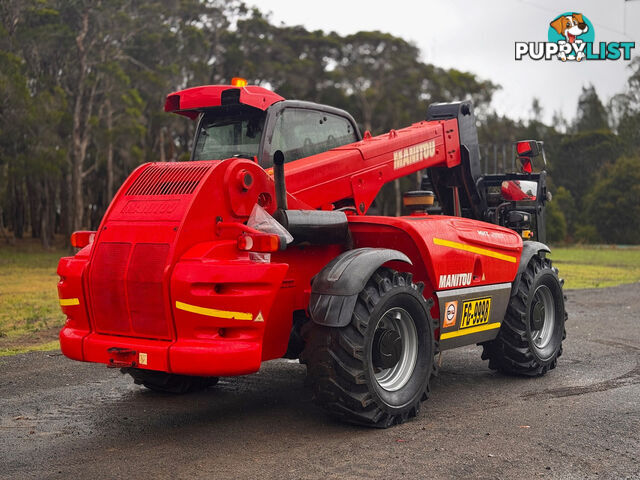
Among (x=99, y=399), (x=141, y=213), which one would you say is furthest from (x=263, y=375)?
(x=141, y=213)

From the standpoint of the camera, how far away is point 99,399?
6.85m

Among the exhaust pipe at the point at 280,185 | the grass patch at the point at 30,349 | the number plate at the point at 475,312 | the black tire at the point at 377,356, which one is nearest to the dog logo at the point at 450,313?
the number plate at the point at 475,312

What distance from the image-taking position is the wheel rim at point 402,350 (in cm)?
599

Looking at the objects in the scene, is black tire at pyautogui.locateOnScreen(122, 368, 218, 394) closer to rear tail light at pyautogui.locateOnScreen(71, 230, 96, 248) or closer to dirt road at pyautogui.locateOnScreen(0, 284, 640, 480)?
dirt road at pyautogui.locateOnScreen(0, 284, 640, 480)

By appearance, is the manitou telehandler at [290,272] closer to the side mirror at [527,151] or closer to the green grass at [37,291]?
the side mirror at [527,151]

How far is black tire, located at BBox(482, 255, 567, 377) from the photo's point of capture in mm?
7547

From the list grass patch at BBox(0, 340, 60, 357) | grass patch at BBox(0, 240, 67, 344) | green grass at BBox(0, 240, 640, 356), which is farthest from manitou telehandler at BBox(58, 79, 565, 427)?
grass patch at BBox(0, 240, 67, 344)

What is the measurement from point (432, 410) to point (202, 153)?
309 centimetres

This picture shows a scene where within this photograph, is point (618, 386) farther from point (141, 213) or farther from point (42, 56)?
point (42, 56)

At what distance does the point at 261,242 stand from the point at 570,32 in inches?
883

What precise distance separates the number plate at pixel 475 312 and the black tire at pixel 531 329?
59 cm

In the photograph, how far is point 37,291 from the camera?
18.3 meters

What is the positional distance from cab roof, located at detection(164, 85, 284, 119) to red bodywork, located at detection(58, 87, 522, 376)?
0.02 metres

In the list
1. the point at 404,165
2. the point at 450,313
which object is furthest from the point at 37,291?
the point at 450,313
